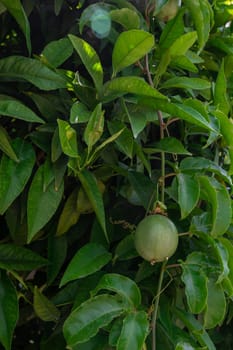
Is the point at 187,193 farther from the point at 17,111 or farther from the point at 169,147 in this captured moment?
the point at 17,111

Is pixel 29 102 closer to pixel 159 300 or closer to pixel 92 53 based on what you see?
pixel 92 53

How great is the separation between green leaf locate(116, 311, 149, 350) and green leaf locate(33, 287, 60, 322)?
180mm

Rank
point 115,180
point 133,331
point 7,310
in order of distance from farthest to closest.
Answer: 1. point 115,180
2. point 7,310
3. point 133,331

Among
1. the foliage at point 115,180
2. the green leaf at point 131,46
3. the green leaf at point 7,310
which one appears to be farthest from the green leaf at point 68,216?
the green leaf at point 131,46

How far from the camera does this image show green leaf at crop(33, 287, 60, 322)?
32.8 inches

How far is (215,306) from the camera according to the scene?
77 centimetres

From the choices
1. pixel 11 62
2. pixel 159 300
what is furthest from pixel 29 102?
pixel 159 300

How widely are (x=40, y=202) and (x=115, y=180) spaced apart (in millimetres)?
226

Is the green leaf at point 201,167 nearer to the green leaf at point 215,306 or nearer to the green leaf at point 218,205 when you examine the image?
the green leaf at point 218,205

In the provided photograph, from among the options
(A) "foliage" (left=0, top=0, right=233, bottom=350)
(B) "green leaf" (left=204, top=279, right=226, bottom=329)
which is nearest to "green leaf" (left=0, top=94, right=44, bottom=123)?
(A) "foliage" (left=0, top=0, right=233, bottom=350)

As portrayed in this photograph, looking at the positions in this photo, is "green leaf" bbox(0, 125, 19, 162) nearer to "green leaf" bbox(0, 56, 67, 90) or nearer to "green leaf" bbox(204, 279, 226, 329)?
"green leaf" bbox(0, 56, 67, 90)

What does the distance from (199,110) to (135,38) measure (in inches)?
5.1

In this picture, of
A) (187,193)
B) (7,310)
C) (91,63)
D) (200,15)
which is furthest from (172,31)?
(7,310)

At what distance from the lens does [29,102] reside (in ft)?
2.93
